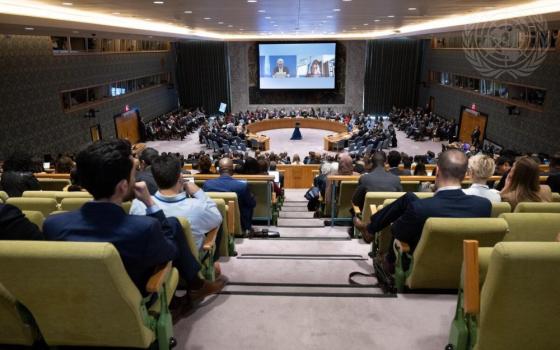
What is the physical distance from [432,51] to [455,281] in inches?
868

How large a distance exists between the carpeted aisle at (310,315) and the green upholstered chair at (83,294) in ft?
1.46

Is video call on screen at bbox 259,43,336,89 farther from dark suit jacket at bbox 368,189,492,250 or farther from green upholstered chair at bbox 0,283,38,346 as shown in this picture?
green upholstered chair at bbox 0,283,38,346

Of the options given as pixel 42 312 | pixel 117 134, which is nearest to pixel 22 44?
pixel 117 134

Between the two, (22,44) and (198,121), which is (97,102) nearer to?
(22,44)

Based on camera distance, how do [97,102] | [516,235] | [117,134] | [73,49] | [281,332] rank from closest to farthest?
[281,332]
[516,235]
[73,49]
[97,102]
[117,134]

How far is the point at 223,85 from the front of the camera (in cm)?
2519

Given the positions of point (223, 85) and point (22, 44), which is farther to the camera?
point (223, 85)

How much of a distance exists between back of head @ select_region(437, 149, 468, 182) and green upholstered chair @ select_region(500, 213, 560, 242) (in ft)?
1.32

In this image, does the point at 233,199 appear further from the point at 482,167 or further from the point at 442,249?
the point at 482,167

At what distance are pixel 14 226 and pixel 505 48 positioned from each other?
15.7 m

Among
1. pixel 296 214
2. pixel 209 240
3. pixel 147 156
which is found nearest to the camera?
pixel 209 240

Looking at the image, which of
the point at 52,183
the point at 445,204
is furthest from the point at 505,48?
the point at 52,183

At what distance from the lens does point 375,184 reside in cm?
437

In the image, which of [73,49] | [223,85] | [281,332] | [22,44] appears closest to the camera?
[281,332]
